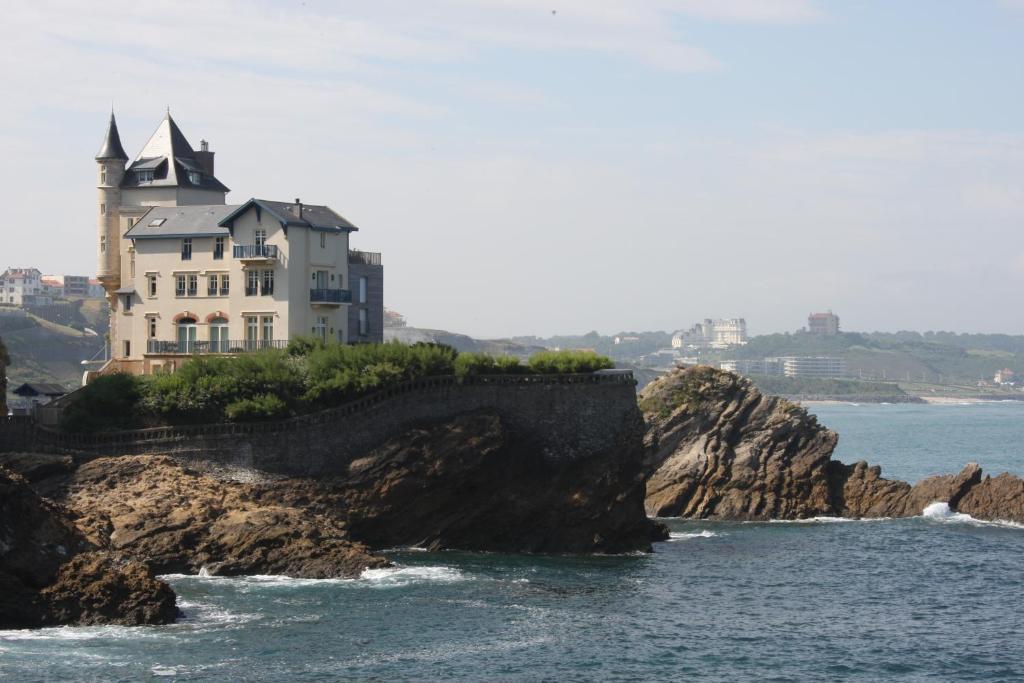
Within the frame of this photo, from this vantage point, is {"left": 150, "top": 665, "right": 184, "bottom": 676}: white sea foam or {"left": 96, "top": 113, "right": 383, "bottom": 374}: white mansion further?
{"left": 96, "top": 113, "right": 383, "bottom": 374}: white mansion

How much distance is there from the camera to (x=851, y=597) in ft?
187

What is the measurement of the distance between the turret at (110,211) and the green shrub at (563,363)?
2638 centimetres

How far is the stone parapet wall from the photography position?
210 feet

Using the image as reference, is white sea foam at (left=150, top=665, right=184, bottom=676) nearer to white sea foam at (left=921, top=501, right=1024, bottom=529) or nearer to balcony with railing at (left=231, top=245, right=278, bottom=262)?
balcony with railing at (left=231, top=245, right=278, bottom=262)

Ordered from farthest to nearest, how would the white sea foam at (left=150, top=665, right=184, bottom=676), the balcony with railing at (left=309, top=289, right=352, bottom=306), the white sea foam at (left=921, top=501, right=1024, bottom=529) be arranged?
the white sea foam at (left=921, top=501, right=1024, bottom=529) → the balcony with railing at (left=309, top=289, right=352, bottom=306) → the white sea foam at (left=150, top=665, right=184, bottom=676)

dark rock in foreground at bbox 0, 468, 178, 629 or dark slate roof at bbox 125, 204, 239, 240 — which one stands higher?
dark slate roof at bbox 125, 204, 239, 240

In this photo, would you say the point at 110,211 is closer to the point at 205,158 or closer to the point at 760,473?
the point at 205,158

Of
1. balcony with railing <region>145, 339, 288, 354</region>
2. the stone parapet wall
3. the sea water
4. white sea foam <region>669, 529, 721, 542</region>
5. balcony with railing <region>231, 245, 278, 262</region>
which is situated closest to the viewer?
the sea water

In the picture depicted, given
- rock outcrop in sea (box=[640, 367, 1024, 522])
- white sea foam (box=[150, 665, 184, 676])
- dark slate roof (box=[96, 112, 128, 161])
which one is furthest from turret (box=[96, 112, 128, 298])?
white sea foam (box=[150, 665, 184, 676])

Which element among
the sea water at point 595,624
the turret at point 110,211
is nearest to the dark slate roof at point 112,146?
the turret at point 110,211

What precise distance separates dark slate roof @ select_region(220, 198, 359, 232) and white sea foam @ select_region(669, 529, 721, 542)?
22.8 meters

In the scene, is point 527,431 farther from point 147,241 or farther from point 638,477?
point 147,241

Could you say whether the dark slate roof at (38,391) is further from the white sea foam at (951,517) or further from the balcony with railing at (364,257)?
the white sea foam at (951,517)

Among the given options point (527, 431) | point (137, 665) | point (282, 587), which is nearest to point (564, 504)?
point (527, 431)
